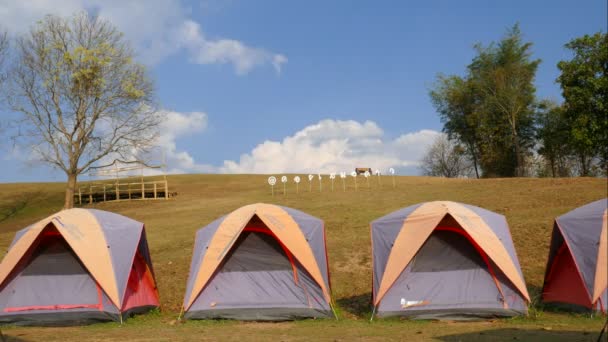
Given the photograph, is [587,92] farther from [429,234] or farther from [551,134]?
[429,234]

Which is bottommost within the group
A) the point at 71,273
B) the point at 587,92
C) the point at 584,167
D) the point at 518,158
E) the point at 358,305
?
the point at 358,305

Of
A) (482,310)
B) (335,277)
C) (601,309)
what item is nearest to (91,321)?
(335,277)

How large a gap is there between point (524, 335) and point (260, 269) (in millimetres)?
6103

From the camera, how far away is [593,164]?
170 ft

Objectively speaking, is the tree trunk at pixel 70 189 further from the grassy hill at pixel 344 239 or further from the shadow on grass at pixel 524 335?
the shadow on grass at pixel 524 335

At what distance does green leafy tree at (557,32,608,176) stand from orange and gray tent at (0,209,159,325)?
3454 cm

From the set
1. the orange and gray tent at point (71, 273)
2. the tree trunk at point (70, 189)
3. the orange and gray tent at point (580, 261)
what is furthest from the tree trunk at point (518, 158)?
the orange and gray tent at point (71, 273)

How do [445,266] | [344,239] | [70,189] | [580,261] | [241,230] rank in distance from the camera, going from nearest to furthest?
[580,261]
[445,266]
[241,230]
[344,239]
[70,189]

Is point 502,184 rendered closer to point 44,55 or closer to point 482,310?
point 482,310

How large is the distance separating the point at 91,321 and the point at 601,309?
11281 millimetres

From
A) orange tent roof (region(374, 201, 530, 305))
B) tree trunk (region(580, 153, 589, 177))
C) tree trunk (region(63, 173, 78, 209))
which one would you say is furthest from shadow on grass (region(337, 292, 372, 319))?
tree trunk (region(580, 153, 589, 177))

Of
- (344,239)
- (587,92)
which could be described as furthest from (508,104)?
(344,239)

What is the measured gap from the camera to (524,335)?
1005 cm

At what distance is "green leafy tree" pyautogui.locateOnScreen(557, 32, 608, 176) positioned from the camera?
37.7m
